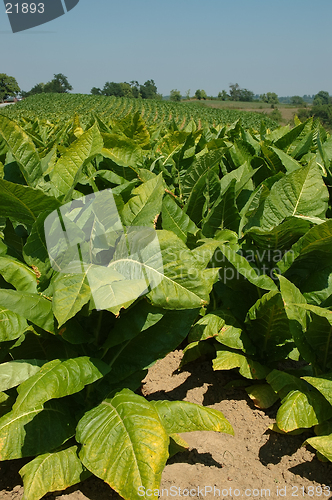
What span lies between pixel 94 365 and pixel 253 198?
5.64 feet

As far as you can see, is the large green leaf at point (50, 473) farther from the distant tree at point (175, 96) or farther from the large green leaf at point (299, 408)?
the distant tree at point (175, 96)

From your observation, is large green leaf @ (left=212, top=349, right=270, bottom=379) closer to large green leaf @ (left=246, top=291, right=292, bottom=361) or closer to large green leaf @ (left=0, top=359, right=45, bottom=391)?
large green leaf @ (left=246, top=291, right=292, bottom=361)

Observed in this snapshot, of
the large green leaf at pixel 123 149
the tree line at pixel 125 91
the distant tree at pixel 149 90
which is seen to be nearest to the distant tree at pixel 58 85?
the tree line at pixel 125 91

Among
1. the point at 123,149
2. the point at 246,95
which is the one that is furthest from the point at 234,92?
the point at 123,149

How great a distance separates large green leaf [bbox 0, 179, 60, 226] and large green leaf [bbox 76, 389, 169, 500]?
1006 millimetres

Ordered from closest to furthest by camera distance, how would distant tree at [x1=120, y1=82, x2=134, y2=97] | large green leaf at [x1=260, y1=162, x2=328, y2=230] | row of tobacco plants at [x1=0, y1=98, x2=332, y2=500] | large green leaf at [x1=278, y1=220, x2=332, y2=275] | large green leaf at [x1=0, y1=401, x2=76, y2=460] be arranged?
row of tobacco plants at [x1=0, y1=98, x2=332, y2=500] < large green leaf at [x1=0, y1=401, x2=76, y2=460] < large green leaf at [x1=278, y1=220, x2=332, y2=275] < large green leaf at [x1=260, y1=162, x2=328, y2=230] < distant tree at [x1=120, y1=82, x2=134, y2=97]

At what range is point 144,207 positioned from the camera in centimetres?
196

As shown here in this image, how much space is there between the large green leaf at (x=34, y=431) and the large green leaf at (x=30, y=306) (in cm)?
43

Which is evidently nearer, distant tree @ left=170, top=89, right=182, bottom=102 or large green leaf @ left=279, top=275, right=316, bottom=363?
large green leaf @ left=279, top=275, right=316, bottom=363

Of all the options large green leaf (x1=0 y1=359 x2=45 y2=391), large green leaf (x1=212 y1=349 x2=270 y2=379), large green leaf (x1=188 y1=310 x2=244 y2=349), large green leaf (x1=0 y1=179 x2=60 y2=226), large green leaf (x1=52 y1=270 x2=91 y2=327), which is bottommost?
large green leaf (x1=212 y1=349 x2=270 y2=379)

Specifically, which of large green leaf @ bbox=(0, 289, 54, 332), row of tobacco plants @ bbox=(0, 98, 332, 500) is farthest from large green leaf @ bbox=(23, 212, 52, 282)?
large green leaf @ bbox=(0, 289, 54, 332)

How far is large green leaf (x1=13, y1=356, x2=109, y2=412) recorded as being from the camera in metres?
1.44

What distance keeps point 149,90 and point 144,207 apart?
437ft

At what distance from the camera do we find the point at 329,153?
3.74 m
